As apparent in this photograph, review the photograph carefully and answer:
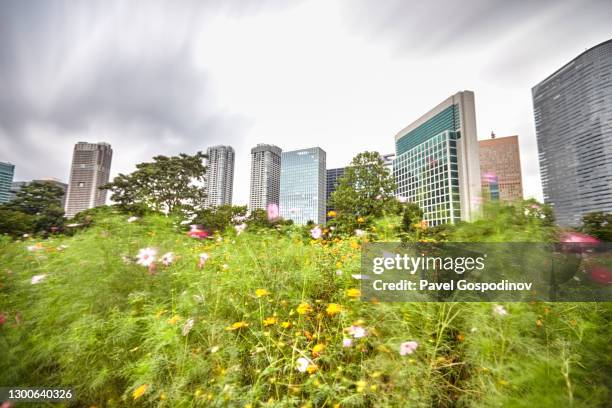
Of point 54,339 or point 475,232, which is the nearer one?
point 54,339

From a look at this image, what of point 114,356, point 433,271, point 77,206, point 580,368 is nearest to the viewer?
point 580,368

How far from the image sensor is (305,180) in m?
94.7

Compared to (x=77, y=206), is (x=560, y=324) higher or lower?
lower

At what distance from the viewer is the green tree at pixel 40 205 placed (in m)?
14.5

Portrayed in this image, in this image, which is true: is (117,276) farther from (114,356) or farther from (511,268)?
(511,268)

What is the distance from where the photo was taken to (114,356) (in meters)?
1.25

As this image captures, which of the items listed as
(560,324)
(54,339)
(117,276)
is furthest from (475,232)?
(54,339)

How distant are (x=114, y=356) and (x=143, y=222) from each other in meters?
1.61

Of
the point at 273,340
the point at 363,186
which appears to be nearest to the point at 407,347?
the point at 273,340

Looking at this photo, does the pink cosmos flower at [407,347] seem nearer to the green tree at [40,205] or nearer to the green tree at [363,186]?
the green tree at [363,186]

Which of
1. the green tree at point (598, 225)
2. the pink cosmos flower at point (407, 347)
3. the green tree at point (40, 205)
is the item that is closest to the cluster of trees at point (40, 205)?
the green tree at point (40, 205)

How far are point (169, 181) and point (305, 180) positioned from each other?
76.3m

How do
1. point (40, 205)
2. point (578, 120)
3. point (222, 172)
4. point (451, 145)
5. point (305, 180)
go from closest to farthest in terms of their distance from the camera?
point (40, 205), point (578, 120), point (451, 145), point (222, 172), point (305, 180)

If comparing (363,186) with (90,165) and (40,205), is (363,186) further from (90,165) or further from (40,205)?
(90,165)
